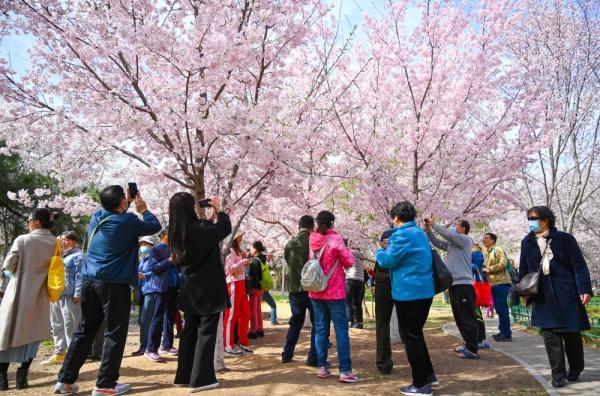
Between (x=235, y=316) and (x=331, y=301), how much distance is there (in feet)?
7.08

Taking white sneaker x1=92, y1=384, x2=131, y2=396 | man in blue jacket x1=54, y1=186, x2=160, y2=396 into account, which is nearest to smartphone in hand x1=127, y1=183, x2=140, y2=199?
man in blue jacket x1=54, y1=186, x2=160, y2=396

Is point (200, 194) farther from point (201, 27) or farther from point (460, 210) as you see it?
point (460, 210)

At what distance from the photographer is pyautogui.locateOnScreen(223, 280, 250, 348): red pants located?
6055mm

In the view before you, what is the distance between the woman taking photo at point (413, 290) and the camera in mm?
3934

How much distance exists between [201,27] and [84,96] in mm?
1786

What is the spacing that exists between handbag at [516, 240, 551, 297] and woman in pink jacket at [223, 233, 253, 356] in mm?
3331

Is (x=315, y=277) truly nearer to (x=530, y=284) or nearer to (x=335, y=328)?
(x=335, y=328)

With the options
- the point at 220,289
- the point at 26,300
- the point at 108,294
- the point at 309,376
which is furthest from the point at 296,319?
Result: the point at 26,300

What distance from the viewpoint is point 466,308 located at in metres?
5.47

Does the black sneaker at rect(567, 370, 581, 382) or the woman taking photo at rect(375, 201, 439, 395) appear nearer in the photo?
the woman taking photo at rect(375, 201, 439, 395)

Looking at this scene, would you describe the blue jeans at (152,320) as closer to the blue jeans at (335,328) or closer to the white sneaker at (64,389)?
the white sneaker at (64,389)

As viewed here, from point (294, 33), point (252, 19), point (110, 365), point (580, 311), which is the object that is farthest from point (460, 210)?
point (110, 365)

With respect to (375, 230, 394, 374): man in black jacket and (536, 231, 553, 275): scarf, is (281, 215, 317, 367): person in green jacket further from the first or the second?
(536, 231, 553, 275): scarf

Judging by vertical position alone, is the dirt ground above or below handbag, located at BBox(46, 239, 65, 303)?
below
